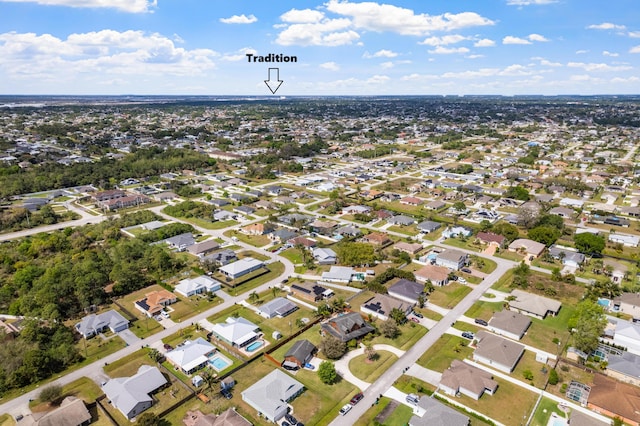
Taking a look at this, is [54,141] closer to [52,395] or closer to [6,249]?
[6,249]

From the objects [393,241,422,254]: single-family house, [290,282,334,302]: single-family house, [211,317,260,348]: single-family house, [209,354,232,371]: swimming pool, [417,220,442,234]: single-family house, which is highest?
[417,220,442,234]: single-family house

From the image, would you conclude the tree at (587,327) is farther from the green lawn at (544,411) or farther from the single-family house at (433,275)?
the single-family house at (433,275)

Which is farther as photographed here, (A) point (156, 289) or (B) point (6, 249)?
(B) point (6, 249)

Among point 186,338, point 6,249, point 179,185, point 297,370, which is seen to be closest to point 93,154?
point 179,185

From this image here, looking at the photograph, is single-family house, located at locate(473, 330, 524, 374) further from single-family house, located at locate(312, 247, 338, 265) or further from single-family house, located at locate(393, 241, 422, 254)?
single-family house, located at locate(312, 247, 338, 265)

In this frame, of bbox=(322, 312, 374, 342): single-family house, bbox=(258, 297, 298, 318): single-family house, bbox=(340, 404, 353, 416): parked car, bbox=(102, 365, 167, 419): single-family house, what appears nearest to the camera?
bbox=(102, 365, 167, 419): single-family house

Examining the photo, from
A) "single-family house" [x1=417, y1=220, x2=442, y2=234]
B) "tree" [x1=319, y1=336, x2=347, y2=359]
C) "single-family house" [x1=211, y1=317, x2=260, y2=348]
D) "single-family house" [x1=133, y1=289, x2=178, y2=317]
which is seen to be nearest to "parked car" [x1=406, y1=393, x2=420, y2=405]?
"tree" [x1=319, y1=336, x2=347, y2=359]
